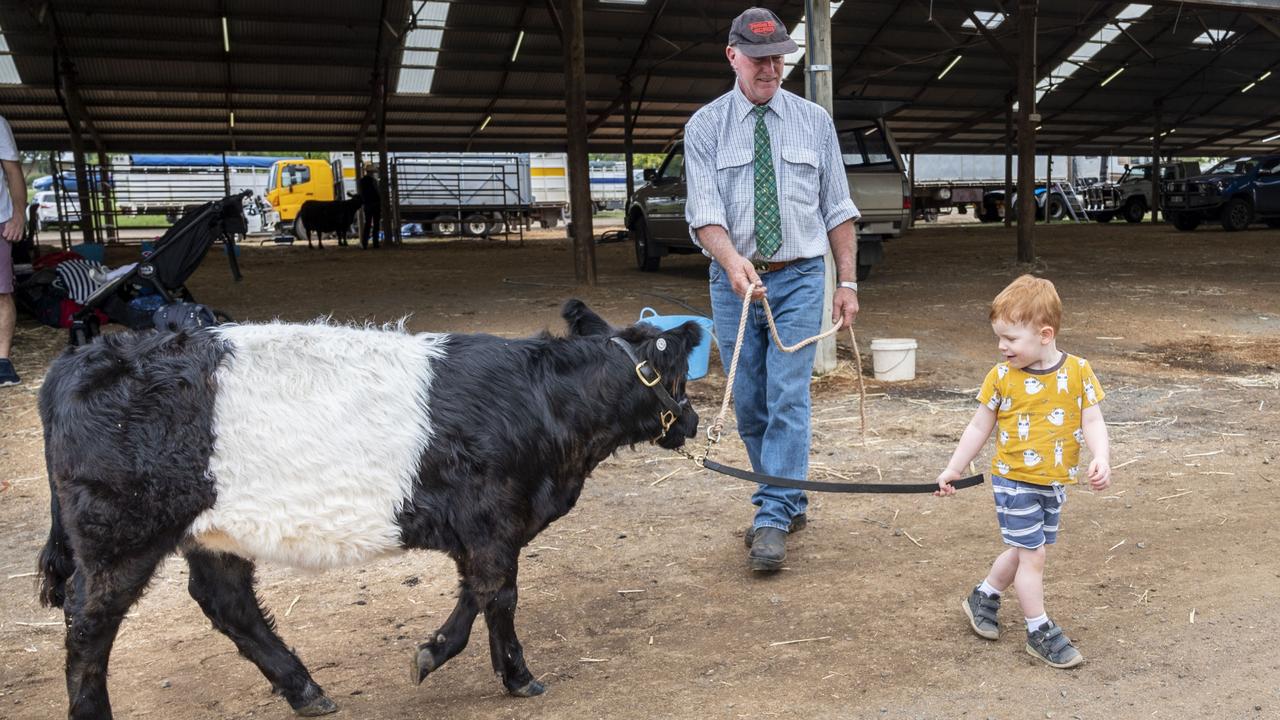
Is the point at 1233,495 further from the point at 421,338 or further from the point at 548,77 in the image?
the point at 548,77

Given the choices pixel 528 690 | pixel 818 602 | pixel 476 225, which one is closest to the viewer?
pixel 528 690

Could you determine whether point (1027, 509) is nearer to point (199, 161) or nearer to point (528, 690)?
point (528, 690)

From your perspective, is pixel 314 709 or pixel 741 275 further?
pixel 741 275

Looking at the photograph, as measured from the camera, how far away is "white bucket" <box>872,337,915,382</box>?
7.01 m

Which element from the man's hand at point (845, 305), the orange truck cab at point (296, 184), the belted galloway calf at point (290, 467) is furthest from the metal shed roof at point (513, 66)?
the belted galloway calf at point (290, 467)

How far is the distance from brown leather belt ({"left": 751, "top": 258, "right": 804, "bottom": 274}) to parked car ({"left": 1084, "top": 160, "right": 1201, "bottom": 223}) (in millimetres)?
28018

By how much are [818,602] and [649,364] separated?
1.05m

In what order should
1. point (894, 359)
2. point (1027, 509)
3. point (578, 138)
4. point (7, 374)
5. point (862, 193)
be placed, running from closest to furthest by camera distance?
1. point (1027, 509)
2. point (7, 374)
3. point (894, 359)
4. point (862, 193)
5. point (578, 138)

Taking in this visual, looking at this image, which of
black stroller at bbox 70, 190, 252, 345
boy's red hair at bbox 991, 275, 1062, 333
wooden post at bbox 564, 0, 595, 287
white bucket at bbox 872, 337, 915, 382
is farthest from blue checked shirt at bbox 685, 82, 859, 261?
wooden post at bbox 564, 0, 595, 287

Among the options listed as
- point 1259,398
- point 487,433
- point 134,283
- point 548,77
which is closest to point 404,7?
point 548,77

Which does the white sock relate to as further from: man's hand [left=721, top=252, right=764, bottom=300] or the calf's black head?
man's hand [left=721, top=252, right=764, bottom=300]

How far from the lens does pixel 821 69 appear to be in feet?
22.6

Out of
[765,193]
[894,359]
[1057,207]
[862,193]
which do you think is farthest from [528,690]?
[1057,207]

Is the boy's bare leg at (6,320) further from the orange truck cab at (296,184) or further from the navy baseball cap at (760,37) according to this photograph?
the orange truck cab at (296,184)
